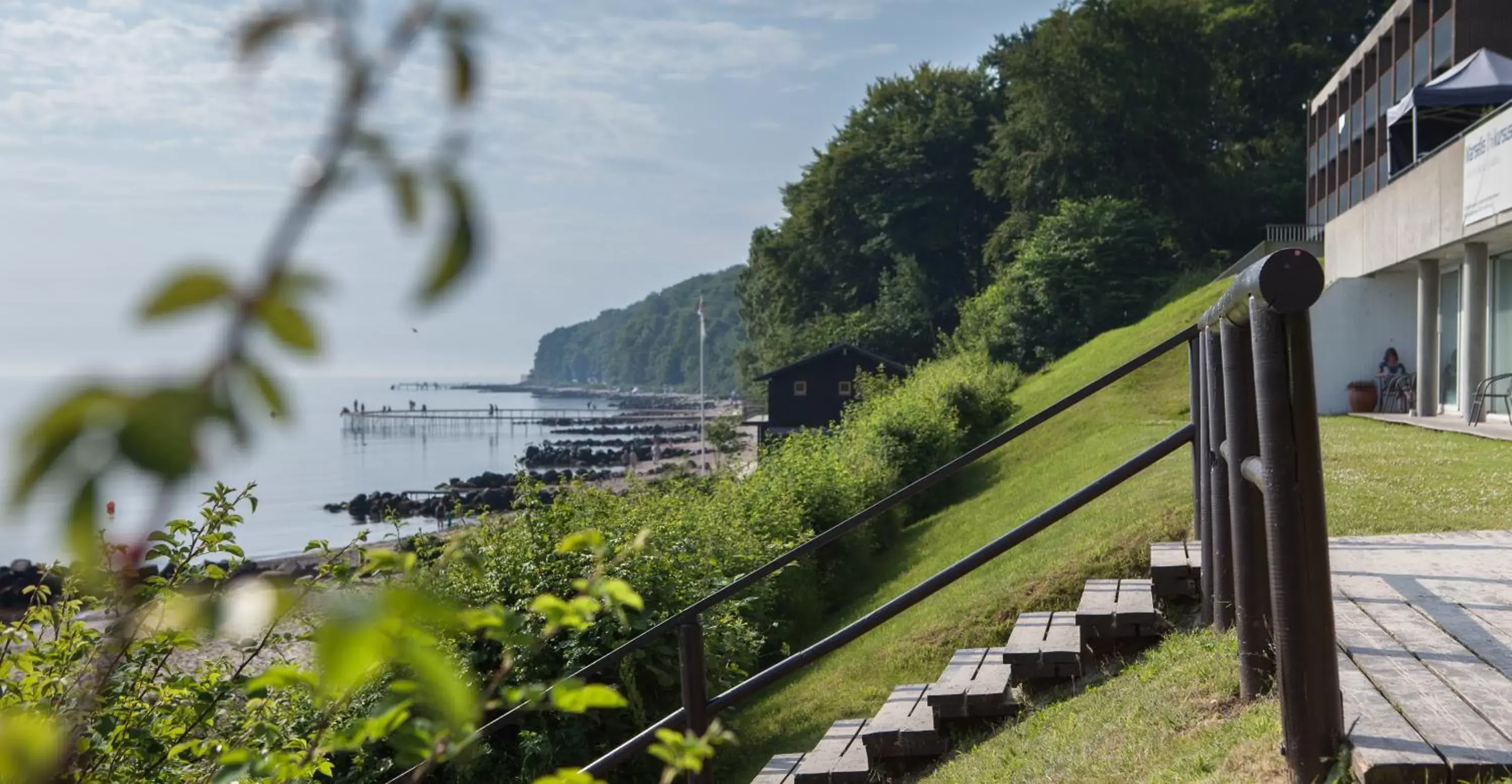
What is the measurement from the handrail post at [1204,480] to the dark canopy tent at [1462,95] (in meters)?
17.8

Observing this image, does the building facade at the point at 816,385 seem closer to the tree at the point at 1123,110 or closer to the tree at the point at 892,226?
the tree at the point at 892,226

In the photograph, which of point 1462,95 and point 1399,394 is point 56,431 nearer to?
point 1399,394

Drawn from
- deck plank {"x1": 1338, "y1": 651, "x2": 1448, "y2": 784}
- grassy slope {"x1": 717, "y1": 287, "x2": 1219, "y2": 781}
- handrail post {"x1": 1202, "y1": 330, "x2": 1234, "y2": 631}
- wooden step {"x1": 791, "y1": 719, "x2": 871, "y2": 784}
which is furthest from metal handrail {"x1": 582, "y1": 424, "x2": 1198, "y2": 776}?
grassy slope {"x1": 717, "y1": 287, "x2": 1219, "y2": 781}

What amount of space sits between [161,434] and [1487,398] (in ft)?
68.1

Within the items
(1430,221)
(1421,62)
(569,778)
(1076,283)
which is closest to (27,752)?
(569,778)

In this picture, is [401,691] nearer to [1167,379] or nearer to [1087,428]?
[1087,428]

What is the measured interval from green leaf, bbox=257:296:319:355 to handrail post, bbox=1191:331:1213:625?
491 cm

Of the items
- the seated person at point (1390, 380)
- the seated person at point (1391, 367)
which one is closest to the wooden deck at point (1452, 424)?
the seated person at point (1390, 380)

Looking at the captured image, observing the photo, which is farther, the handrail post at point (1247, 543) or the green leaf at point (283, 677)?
the handrail post at point (1247, 543)

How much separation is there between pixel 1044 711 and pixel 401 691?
4.46 meters

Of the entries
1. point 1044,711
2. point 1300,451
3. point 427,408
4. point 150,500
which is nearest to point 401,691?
point 150,500

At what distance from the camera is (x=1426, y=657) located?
155 inches

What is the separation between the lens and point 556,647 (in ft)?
26.3

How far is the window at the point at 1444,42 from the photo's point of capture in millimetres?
24828
